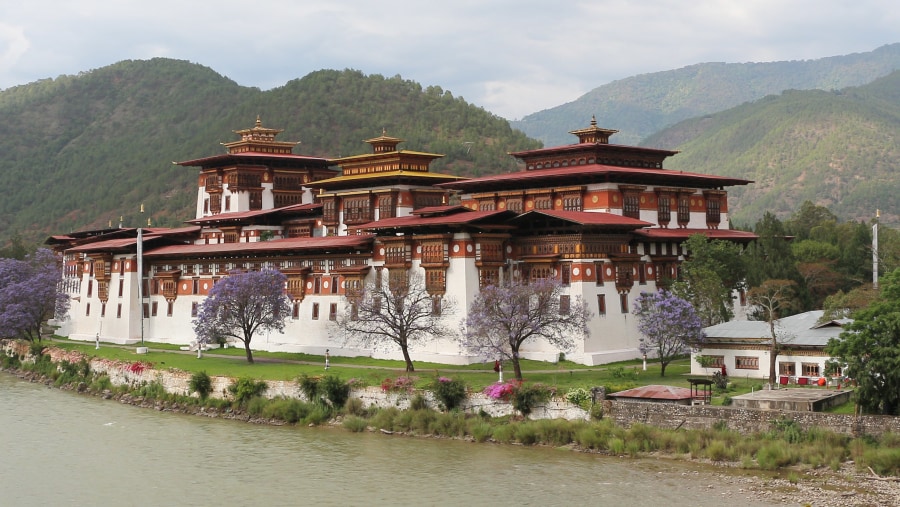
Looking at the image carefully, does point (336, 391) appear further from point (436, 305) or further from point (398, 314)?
point (436, 305)

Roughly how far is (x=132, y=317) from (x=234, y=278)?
16200 mm

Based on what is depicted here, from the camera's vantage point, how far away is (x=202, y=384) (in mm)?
54031

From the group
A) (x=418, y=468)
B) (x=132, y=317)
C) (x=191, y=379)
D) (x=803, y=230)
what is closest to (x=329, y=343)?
(x=191, y=379)

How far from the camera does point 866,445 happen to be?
3803cm

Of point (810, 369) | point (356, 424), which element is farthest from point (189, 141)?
point (810, 369)

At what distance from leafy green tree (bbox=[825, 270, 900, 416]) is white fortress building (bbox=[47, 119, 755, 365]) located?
1710 centimetres

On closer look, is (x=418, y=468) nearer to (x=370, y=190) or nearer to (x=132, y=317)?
(x=370, y=190)

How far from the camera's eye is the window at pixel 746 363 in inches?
1966

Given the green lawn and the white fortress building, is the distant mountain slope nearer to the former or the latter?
the white fortress building

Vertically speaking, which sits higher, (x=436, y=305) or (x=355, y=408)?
(x=436, y=305)

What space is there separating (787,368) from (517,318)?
11092mm

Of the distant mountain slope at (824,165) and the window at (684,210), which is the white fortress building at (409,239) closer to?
the window at (684,210)

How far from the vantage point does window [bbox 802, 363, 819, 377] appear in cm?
4778

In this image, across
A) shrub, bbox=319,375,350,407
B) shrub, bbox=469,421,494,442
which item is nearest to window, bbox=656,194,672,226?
shrub, bbox=319,375,350,407
